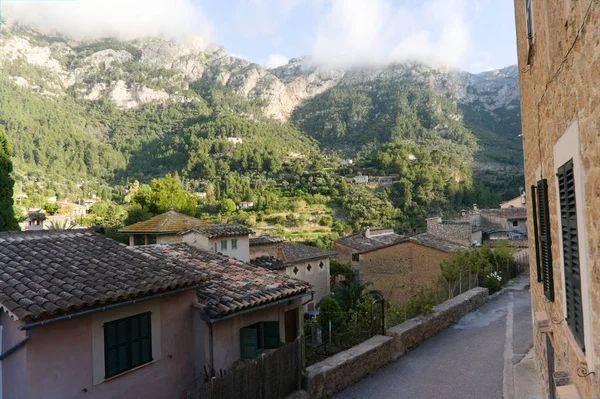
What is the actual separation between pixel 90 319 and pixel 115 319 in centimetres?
43

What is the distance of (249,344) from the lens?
27.1 ft

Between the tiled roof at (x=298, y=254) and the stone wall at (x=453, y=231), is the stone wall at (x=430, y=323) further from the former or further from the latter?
the stone wall at (x=453, y=231)

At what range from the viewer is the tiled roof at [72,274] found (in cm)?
566

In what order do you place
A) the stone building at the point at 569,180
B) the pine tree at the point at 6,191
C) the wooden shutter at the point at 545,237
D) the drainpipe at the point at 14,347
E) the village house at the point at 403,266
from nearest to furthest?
the stone building at the point at 569,180
the wooden shutter at the point at 545,237
the drainpipe at the point at 14,347
the pine tree at the point at 6,191
the village house at the point at 403,266

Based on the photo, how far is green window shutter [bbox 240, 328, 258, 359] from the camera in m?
8.23

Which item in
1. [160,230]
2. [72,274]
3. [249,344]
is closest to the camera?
[72,274]

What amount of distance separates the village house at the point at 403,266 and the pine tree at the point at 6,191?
1956 cm

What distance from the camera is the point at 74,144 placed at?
84.8 metres

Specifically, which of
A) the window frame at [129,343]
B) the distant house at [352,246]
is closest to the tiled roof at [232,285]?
the window frame at [129,343]

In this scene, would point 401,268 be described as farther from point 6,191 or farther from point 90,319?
point 90,319

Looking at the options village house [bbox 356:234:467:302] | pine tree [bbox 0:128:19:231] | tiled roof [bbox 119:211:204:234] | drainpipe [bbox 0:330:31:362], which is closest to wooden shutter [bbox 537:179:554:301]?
drainpipe [bbox 0:330:31:362]

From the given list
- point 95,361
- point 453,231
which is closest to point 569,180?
point 95,361

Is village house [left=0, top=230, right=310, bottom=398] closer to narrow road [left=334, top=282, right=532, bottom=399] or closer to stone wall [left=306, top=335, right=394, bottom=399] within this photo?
stone wall [left=306, top=335, right=394, bottom=399]

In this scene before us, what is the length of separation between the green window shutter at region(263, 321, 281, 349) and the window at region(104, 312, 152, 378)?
8.14 feet
